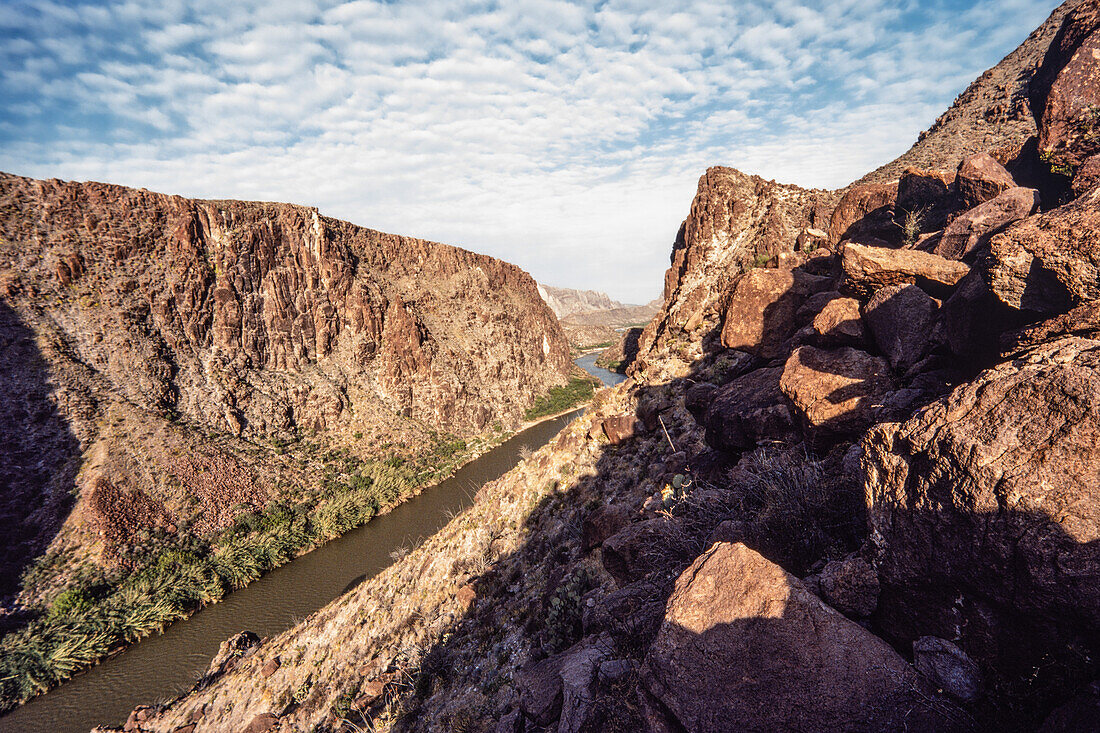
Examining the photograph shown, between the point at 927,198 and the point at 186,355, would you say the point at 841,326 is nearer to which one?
the point at 927,198

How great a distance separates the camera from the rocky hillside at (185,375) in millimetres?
26047

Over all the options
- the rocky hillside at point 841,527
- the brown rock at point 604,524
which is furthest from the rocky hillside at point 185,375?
the brown rock at point 604,524

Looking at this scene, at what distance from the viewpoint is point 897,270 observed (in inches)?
245

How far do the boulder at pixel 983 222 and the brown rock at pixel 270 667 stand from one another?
21.5 metres

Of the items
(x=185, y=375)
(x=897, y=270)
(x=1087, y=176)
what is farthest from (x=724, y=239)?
(x=185, y=375)

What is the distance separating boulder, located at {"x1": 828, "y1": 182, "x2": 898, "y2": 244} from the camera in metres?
12.4

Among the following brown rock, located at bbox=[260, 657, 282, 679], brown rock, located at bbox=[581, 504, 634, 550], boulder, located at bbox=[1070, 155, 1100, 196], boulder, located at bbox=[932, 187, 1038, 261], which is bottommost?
brown rock, located at bbox=[260, 657, 282, 679]

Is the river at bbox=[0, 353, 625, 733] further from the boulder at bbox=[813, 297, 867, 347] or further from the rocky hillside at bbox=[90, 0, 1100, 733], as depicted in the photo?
the boulder at bbox=[813, 297, 867, 347]

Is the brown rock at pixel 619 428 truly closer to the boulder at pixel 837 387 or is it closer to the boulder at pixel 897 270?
the boulder at pixel 837 387

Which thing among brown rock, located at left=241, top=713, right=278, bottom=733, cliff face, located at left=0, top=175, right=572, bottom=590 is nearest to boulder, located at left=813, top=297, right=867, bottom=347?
brown rock, located at left=241, top=713, right=278, bottom=733

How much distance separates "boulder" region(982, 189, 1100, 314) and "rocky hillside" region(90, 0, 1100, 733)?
0.07 feet

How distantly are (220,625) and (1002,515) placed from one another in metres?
→ 34.0

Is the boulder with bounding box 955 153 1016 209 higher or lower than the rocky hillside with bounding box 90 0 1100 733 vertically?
higher

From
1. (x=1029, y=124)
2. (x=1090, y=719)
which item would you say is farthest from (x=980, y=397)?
(x=1029, y=124)
